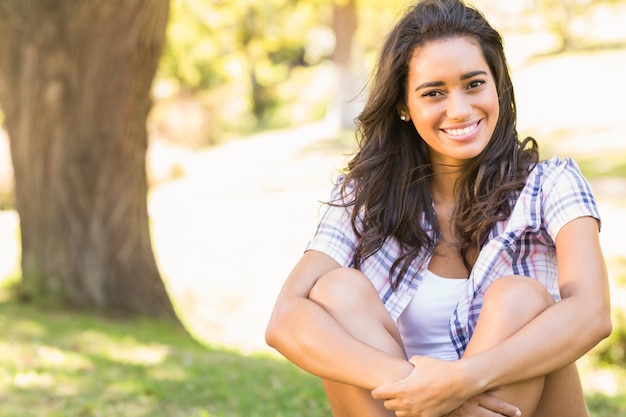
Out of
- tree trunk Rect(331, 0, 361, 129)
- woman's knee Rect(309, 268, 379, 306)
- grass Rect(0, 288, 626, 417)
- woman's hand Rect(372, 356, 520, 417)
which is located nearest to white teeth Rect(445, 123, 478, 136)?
woman's knee Rect(309, 268, 379, 306)

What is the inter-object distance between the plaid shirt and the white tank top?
0.03 metres

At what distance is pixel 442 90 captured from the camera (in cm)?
278

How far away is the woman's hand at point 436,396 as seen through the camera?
2297 millimetres

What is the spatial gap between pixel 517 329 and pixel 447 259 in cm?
52

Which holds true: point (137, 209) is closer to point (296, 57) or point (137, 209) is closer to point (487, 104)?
point (487, 104)

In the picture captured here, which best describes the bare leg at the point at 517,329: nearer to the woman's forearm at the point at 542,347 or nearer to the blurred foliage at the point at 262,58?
the woman's forearm at the point at 542,347

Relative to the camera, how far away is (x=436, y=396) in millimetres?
2305

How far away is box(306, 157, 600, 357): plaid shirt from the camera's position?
2615 mm

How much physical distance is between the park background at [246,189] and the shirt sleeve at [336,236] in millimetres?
530

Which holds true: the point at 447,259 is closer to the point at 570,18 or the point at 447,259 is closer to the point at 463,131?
the point at 463,131

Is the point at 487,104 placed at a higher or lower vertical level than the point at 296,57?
lower

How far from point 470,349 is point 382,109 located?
95cm

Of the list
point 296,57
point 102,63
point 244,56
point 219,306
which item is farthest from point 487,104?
point 296,57

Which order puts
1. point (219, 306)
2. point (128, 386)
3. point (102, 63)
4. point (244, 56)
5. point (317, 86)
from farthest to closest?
point (317, 86) < point (244, 56) < point (219, 306) < point (102, 63) < point (128, 386)
